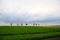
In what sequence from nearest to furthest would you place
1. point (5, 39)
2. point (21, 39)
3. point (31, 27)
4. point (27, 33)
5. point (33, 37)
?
point (5, 39), point (21, 39), point (33, 37), point (27, 33), point (31, 27)

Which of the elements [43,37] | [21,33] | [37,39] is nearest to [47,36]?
[43,37]

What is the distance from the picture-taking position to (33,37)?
12.9 m

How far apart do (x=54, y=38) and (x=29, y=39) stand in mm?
3150

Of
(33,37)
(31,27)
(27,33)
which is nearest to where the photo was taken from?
(33,37)

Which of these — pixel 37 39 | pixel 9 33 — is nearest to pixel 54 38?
pixel 37 39

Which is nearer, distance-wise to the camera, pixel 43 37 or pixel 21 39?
pixel 21 39

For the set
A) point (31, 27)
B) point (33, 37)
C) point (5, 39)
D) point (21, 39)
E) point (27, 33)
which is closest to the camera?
point (5, 39)

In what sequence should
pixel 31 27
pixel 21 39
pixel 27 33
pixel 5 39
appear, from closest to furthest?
Answer: pixel 5 39, pixel 21 39, pixel 27 33, pixel 31 27

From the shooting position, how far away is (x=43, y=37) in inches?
541

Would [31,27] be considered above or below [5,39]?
above

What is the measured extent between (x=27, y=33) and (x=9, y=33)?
1.87m

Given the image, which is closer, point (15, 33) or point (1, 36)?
point (1, 36)

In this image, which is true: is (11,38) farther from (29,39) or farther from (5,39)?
(29,39)

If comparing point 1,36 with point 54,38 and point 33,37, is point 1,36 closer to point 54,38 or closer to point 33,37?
point 33,37
